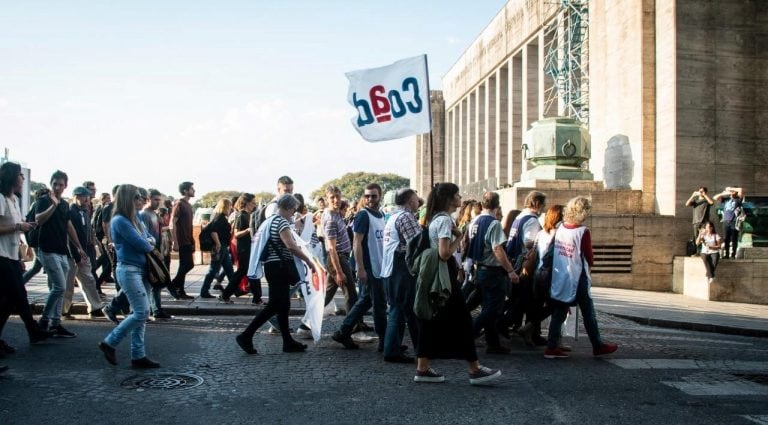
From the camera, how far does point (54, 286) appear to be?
26.8ft

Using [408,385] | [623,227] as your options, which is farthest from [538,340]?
[623,227]

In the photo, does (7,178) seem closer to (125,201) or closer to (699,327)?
(125,201)

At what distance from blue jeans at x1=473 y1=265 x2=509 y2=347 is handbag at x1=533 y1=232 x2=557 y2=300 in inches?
15.5

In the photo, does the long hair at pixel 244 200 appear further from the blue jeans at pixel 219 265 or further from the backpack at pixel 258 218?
the backpack at pixel 258 218

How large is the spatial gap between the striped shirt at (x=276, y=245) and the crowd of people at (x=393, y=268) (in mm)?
Answer: 12

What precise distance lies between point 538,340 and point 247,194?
5.71m

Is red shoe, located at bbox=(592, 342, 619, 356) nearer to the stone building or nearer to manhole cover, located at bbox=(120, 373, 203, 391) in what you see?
manhole cover, located at bbox=(120, 373, 203, 391)

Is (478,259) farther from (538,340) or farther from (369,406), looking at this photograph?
(369,406)

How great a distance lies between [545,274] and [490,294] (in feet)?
2.14

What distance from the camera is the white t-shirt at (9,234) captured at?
714 cm

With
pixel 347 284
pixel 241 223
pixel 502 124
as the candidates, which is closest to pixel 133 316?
pixel 347 284

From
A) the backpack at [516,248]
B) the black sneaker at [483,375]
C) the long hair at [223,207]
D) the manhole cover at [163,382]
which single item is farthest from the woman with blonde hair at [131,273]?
the long hair at [223,207]

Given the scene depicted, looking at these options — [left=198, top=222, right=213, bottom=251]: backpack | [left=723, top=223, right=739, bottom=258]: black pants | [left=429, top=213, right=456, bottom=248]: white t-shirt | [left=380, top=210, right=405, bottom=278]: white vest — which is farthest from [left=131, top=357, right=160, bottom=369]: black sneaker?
[left=723, top=223, right=739, bottom=258]: black pants

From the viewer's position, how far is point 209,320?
389 inches
